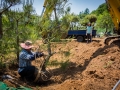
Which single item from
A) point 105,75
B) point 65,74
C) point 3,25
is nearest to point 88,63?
point 65,74

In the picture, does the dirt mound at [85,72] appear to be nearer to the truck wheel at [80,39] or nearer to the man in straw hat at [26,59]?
the man in straw hat at [26,59]

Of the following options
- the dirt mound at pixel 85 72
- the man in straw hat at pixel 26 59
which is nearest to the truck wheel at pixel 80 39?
the dirt mound at pixel 85 72

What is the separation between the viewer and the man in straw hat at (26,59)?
6688 mm

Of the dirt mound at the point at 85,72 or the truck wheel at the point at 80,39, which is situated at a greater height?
the truck wheel at the point at 80,39

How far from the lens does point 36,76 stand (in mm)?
7113

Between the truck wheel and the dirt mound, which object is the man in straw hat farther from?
the truck wheel

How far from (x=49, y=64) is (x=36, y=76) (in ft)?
2.12

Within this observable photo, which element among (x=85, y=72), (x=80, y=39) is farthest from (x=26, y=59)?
(x=80, y=39)

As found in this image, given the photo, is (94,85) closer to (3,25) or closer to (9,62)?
(9,62)

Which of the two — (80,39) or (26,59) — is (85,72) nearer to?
(26,59)

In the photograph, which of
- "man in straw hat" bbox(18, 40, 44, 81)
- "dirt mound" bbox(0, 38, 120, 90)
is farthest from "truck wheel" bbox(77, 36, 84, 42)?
A: "man in straw hat" bbox(18, 40, 44, 81)

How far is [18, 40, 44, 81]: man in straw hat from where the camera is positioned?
21.9ft

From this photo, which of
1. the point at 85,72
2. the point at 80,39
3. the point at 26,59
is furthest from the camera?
the point at 80,39

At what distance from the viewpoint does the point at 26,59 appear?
6746 mm
